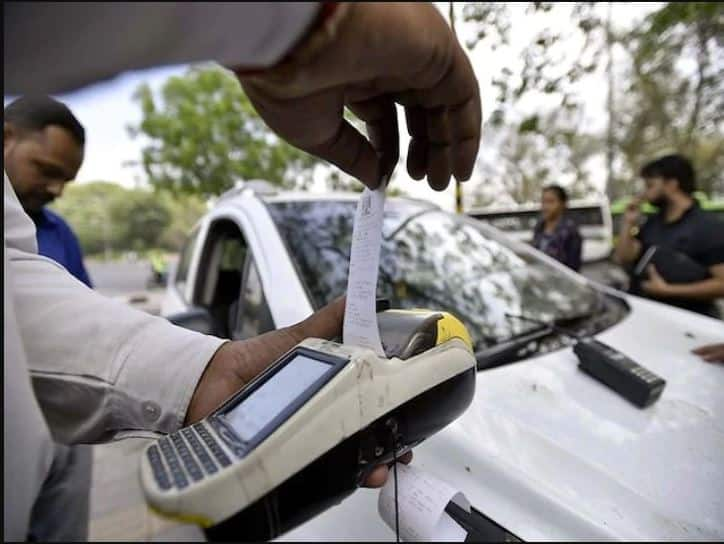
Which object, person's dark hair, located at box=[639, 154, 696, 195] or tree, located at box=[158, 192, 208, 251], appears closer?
person's dark hair, located at box=[639, 154, 696, 195]

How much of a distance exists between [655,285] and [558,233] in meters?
1.18

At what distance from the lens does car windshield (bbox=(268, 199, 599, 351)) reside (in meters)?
1.65

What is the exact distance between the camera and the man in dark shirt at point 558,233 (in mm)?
3711

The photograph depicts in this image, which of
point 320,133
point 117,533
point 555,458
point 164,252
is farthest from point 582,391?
point 164,252

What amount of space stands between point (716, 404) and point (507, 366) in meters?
0.48

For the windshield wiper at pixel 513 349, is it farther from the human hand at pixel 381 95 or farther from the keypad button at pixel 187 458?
the keypad button at pixel 187 458

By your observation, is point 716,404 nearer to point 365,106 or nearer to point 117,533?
point 365,106

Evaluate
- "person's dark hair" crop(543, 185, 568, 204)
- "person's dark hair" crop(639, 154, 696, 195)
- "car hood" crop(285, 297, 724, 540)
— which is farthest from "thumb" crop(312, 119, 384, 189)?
"person's dark hair" crop(543, 185, 568, 204)

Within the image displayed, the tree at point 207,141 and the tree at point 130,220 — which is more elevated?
the tree at point 207,141

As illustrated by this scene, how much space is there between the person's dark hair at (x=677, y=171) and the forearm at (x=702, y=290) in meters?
0.59

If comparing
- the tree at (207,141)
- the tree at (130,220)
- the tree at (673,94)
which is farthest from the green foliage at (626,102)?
the tree at (130,220)

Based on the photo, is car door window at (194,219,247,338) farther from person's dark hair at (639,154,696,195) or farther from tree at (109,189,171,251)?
tree at (109,189,171,251)

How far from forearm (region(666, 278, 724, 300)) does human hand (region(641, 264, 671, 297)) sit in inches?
2.3

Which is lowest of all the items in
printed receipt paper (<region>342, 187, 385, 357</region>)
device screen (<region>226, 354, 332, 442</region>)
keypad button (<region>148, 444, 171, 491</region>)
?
keypad button (<region>148, 444, 171, 491</region>)
